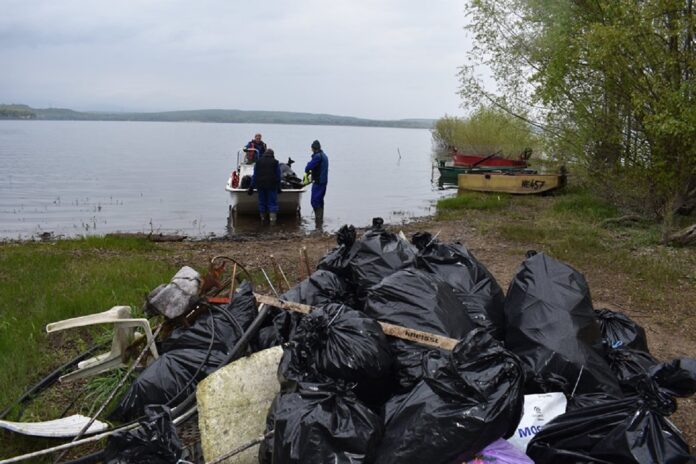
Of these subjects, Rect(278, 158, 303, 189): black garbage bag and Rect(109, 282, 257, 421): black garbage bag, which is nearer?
Rect(109, 282, 257, 421): black garbage bag

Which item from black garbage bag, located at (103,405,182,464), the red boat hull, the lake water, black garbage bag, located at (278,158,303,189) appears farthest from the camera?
the red boat hull

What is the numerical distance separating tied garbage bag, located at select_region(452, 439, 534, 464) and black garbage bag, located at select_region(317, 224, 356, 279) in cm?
193

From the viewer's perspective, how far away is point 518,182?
50.9ft

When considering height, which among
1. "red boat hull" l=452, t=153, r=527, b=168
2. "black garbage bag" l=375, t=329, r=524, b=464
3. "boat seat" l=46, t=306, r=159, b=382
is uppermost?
"red boat hull" l=452, t=153, r=527, b=168

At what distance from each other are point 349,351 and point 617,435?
1087 millimetres

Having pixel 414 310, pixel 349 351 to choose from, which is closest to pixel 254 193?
pixel 414 310

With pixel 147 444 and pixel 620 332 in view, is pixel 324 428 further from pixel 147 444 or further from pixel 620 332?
pixel 620 332

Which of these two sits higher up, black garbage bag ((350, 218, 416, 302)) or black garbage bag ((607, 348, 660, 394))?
black garbage bag ((350, 218, 416, 302))

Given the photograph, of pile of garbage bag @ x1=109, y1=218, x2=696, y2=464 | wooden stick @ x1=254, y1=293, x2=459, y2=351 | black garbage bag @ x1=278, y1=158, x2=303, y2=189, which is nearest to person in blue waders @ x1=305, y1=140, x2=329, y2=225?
black garbage bag @ x1=278, y1=158, x2=303, y2=189

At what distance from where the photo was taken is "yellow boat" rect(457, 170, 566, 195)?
49.9 feet

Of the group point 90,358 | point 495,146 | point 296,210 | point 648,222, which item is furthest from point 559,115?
point 495,146

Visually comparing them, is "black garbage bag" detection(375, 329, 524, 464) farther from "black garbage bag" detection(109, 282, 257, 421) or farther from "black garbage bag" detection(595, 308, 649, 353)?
"black garbage bag" detection(595, 308, 649, 353)

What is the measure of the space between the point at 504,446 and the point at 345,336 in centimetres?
79

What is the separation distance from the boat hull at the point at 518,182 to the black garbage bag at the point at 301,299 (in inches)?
493
